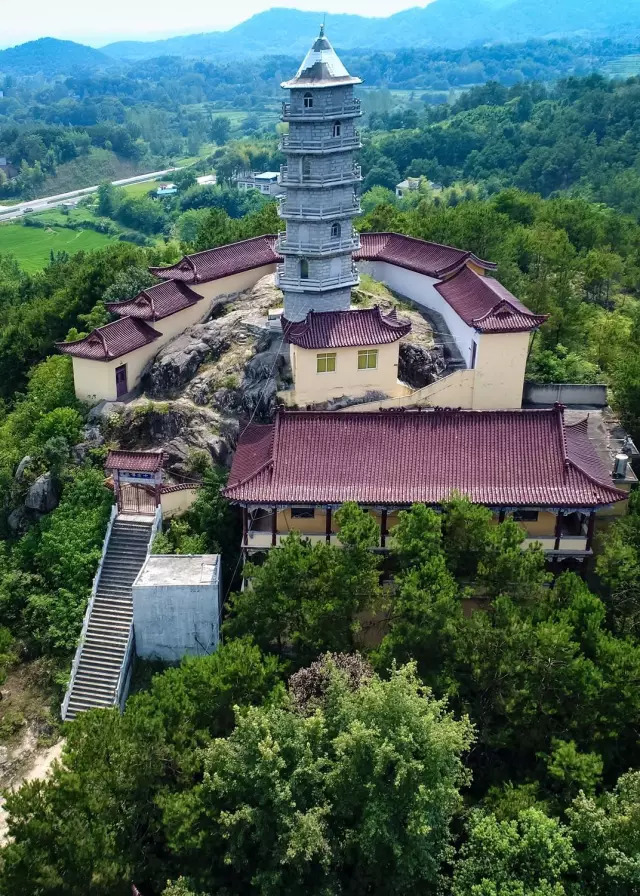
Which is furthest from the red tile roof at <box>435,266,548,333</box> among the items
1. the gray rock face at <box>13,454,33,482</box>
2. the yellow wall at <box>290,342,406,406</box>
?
the gray rock face at <box>13,454,33,482</box>

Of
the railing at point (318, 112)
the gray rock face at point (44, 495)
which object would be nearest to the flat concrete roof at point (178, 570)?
the gray rock face at point (44, 495)

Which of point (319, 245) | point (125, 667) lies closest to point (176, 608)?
point (125, 667)

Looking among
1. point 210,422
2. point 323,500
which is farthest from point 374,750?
point 210,422

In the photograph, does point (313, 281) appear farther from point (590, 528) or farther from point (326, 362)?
point (590, 528)

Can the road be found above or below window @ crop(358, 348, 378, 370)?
below

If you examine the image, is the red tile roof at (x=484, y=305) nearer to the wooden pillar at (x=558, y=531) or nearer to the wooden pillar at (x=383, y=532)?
the wooden pillar at (x=558, y=531)

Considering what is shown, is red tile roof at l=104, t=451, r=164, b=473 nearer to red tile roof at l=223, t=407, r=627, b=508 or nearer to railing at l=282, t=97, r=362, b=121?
red tile roof at l=223, t=407, r=627, b=508
